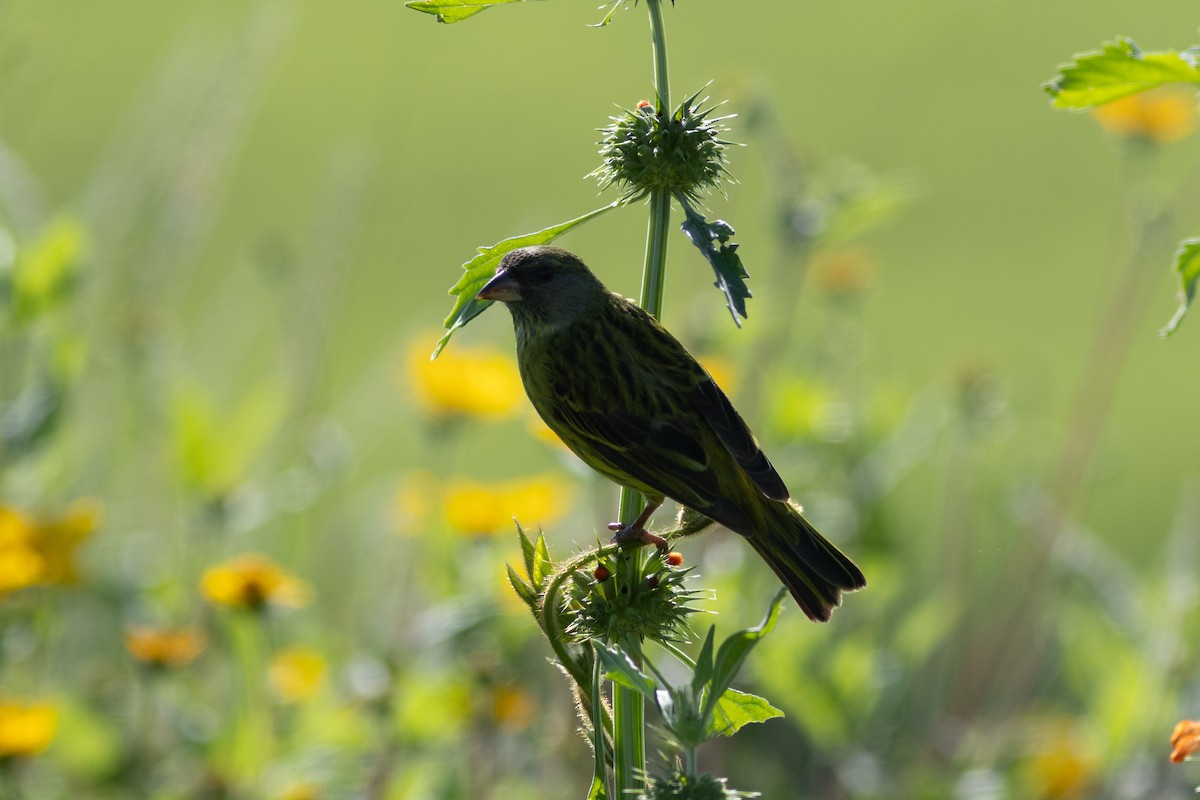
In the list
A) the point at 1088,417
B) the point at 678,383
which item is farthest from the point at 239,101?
the point at 1088,417

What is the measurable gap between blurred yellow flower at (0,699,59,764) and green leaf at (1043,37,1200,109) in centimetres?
200

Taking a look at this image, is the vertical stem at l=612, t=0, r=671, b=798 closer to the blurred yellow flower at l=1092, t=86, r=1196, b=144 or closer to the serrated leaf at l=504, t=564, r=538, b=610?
the serrated leaf at l=504, t=564, r=538, b=610

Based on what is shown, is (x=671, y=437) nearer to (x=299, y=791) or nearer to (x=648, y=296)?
(x=648, y=296)

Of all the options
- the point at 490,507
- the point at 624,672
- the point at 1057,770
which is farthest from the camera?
the point at 1057,770

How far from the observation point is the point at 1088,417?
3787 mm

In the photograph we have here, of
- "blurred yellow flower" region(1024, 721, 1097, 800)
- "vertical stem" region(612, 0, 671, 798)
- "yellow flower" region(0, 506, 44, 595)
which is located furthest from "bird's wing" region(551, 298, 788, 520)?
"blurred yellow flower" region(1024, 721, 1097, 800)

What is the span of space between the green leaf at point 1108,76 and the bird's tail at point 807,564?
48 cm

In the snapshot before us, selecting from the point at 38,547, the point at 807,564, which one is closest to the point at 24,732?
the point at 38,547

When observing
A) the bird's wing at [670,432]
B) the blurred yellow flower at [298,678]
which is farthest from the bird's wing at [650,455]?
the blurred yellow flower at [298,678]

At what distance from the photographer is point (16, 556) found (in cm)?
255

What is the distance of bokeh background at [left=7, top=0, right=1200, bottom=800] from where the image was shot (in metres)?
2.77

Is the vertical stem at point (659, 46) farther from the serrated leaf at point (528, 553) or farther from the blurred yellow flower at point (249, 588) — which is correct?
the blurred yellow flower at point (249, 588)

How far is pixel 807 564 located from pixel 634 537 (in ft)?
0.99

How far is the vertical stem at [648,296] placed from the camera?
1010 mm
